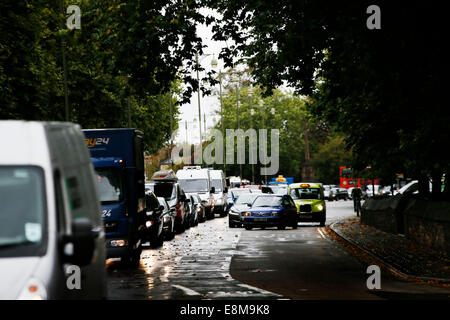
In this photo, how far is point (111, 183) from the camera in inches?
745

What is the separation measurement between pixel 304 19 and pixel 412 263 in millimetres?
5874

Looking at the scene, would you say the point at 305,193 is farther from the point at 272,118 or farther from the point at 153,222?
the point at 272,118

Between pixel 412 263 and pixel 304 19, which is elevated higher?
pixel 304 19

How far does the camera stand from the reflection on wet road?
13.7 m

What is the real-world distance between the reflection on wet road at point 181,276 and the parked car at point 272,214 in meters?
9.40

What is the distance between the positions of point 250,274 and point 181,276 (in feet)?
4.46

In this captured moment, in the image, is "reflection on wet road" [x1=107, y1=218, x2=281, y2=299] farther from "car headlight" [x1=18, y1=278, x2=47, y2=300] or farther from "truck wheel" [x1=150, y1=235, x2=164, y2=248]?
"car headlight" [x1=18, y1=278, x2=47, y2=300]

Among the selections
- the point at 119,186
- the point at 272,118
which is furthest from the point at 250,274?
A: the point at 272,118

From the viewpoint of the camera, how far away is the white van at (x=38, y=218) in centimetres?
618

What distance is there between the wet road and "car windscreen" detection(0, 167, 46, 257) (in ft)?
22.7

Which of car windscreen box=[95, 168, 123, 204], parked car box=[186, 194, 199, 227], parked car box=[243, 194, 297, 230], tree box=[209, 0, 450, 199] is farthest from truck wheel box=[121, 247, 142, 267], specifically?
parked car box=[186, 194, 199, 227]

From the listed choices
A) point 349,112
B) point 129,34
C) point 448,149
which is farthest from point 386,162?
point 129,34
